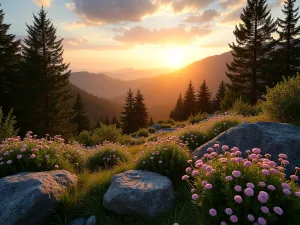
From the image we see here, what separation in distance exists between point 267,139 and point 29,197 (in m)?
5.20

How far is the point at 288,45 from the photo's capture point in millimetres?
27766

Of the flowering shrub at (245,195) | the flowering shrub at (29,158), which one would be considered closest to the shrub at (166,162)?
the flowering shrub at (245,195)

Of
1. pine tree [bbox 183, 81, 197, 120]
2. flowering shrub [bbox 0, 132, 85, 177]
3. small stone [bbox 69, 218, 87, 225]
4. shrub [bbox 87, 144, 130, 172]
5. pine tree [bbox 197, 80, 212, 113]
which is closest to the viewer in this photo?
small stone [bbox 69, 218, 87, 225]

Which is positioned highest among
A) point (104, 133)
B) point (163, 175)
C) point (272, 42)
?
point (272, 42)

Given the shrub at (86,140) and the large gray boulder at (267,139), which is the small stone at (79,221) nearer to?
the large gray boulder at (267,139)

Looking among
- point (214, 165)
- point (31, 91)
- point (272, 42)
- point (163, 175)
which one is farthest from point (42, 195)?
point (272, 42)

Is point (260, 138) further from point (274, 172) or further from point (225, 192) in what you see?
point (225, 192)

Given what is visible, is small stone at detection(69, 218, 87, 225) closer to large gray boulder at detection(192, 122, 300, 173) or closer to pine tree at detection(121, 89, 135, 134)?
large gray boulder at detection(192, 122, 300, 173)

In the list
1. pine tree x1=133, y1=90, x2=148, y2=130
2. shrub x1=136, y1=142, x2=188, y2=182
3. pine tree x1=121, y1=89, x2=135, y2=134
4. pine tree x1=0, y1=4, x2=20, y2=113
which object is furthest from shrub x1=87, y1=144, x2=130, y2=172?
pine tree x1=133, y1=90, x2=148, y2=130

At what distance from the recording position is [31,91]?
2441 cm

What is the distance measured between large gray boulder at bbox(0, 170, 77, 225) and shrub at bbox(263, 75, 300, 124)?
744cm

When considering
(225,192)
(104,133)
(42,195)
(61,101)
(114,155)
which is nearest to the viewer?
(225,192)

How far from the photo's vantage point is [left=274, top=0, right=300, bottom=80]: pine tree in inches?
1073

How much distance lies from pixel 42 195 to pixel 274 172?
12.5 ft
